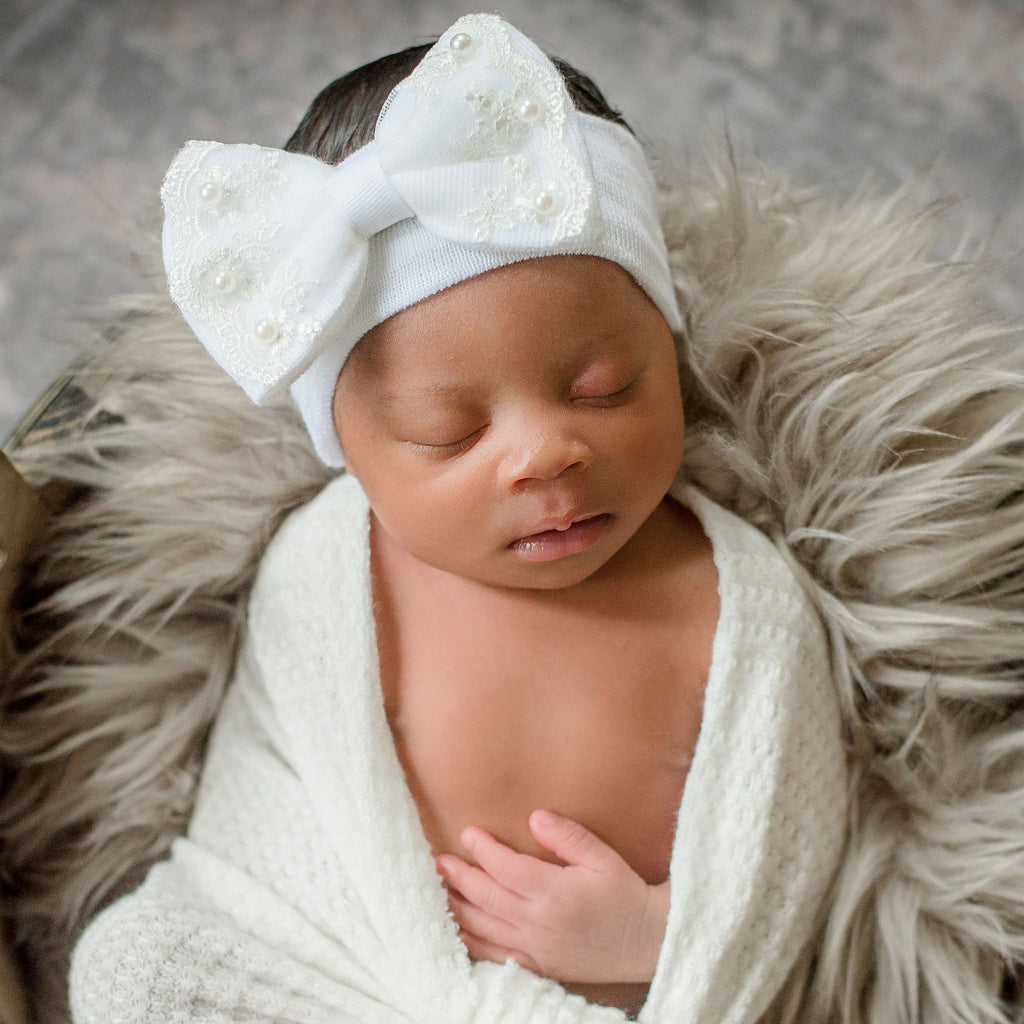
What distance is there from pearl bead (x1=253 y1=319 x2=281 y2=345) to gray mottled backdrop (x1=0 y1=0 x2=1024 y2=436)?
0.92 metres

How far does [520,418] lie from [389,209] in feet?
0.56

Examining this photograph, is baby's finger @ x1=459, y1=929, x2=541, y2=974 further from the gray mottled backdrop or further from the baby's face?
the gray mottled backdrop

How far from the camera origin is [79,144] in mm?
1741

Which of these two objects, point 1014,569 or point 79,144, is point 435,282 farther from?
point 79,144

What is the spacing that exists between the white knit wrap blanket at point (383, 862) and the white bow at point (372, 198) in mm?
303

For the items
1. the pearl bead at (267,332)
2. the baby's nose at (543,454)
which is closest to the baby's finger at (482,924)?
the baby's nose at (543,454)

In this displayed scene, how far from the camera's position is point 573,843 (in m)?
0.95

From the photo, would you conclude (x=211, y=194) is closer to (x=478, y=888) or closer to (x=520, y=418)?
(x=520, y=418)

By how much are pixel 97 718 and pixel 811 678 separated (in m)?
0.70

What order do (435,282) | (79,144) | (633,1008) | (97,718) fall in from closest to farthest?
1. (435,282)
2. (633,1008)
3. (97,718)
4. (79,144)

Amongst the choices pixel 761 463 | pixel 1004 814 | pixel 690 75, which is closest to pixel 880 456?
pixel 761 463

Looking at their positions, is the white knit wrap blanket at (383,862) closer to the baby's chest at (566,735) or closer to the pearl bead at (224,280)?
the baby's chest at (566,735)

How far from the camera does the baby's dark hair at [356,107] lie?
0.87 m

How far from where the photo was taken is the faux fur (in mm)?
1021
